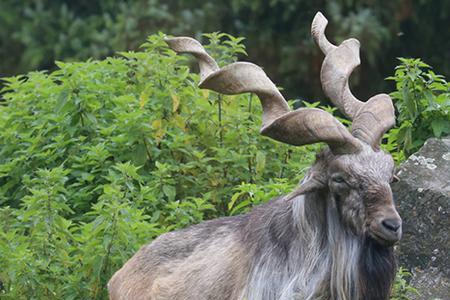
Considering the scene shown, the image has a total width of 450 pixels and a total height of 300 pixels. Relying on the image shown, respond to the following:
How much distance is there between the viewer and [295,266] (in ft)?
31.2

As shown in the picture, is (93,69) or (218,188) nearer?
(218,188)

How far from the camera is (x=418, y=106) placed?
448 inches

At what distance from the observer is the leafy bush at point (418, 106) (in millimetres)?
11320

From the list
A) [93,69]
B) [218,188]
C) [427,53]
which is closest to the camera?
[218,188]

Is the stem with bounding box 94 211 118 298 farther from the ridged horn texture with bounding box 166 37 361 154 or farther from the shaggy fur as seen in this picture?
the ridged horn texture with bounding box 166 37 361 154

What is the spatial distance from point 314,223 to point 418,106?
7.03 ft

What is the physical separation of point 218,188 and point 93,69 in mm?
1390

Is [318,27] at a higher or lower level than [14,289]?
higher

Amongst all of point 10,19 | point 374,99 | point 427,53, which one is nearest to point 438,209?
point 374,99

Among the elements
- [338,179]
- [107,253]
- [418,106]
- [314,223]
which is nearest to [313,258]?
[314,223]

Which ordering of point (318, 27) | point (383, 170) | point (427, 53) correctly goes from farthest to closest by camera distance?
point (427, 53), point (318, 27), point (383, 170)

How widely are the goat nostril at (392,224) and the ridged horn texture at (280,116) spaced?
446mm

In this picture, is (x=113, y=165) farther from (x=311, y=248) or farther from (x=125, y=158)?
(x=311, y=248)

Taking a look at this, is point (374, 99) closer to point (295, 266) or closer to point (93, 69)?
point (295, 266)
